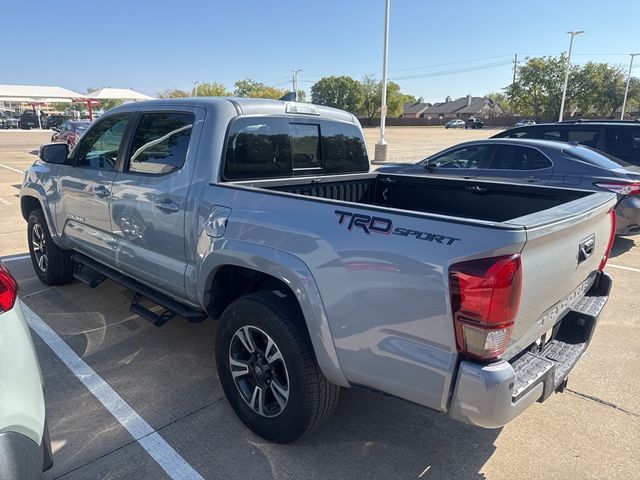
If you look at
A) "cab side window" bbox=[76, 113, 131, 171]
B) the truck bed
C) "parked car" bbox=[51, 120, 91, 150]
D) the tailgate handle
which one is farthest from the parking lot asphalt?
"parked car" bbox=[51, 120, 91, 150]

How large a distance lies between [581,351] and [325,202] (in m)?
1.68

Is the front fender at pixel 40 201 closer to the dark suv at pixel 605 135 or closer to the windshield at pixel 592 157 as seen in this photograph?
the windshield at pixel 592 157

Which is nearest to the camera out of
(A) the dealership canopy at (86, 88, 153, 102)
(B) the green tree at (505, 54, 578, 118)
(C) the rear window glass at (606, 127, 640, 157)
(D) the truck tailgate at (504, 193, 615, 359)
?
(D) the truck tailgate at (504, 193, 615, 359)

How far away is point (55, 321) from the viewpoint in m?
4.21

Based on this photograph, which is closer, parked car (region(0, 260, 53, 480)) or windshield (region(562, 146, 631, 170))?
parked car (region(0, 260, 53, 480))

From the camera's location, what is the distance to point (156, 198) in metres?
3.23

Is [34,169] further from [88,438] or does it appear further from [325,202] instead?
→ [325,202]

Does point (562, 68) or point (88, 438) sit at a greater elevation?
point (562, 68)

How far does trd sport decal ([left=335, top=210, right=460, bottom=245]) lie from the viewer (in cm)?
185

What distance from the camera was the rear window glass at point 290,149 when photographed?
316 centimetres

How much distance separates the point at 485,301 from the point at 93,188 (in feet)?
11.3

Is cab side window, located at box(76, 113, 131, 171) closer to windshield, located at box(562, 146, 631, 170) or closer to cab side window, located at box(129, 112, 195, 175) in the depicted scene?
cab side window, located at box(129, 112, 195, 175)

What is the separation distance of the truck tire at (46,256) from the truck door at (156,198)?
5.08ft

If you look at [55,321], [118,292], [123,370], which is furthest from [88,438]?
[118,292]
